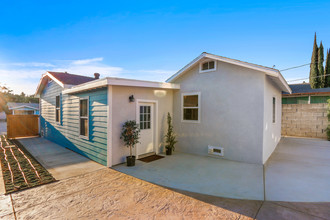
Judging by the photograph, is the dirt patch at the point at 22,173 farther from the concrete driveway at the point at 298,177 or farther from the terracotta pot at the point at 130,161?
the concrete driveway at the point at 298,177

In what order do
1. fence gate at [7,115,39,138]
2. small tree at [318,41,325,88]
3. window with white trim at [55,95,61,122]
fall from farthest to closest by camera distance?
small tree at [318,41,325,88], fence gate at [7,115,39,138], window with white trim at [55,95,61,122]

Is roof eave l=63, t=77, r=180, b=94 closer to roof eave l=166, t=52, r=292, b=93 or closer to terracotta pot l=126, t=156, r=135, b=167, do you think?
roof eave l=166, t=52, r=292, b=93

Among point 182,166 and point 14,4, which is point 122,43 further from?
point 182,166

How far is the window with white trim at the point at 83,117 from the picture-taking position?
6254mm

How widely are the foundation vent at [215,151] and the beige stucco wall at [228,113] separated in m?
0.14

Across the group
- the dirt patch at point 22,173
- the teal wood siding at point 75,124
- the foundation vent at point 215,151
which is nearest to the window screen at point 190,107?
the foundation vent at point 215,151

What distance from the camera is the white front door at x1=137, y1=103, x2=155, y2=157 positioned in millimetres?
5941

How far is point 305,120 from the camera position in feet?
34.2

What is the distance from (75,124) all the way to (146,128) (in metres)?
3.12

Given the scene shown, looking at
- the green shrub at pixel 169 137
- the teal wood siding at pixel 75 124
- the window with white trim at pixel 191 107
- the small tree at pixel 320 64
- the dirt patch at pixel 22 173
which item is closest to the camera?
the dirt patch at pixel 22 173

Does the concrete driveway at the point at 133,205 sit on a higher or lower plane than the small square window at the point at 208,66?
lower

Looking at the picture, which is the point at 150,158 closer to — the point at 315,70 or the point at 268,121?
the point at 268,121

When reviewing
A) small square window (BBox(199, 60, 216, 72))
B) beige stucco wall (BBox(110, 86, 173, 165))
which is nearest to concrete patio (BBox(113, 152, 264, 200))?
beige stucco wall (BBox(110, 86, 173, 165))

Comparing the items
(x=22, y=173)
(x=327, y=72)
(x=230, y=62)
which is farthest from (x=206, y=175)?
(x=327, y=72)
